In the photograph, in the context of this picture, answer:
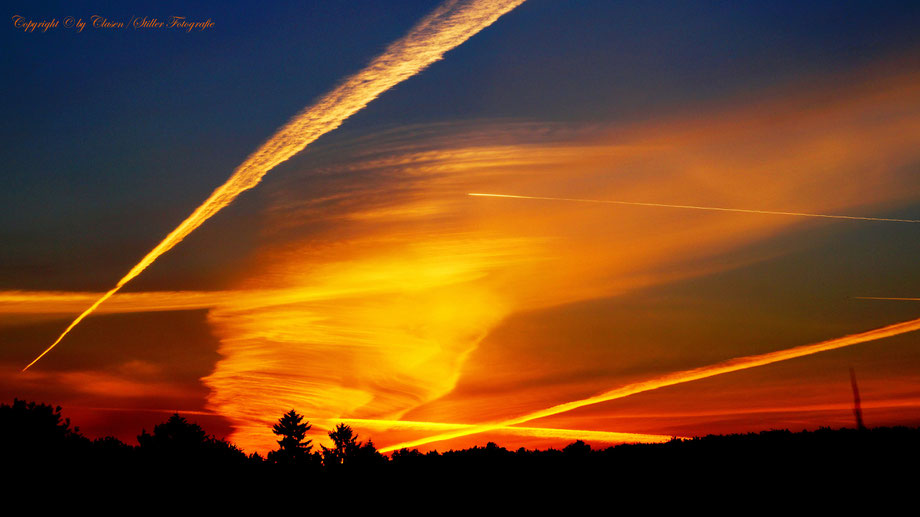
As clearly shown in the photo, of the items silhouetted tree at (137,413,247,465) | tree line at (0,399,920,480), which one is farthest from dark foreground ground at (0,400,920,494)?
silhouetted tree at (137,413,247,465)

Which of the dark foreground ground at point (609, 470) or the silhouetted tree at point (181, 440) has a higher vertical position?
the silhouetted tree at point (181, 440)

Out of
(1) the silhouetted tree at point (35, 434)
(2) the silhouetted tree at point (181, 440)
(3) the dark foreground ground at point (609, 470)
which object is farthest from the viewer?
(2) the silhouetted tree at point (181, 440)

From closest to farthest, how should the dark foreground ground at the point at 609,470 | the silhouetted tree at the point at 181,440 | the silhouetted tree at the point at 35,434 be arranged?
the dark foreground ground at the point at 609,470 → the silhouetted tree at the point at 35,434 → the silhouetted tree at the point at 181,440

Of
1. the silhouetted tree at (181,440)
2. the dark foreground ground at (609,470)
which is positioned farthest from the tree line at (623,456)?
the silhouetted tree at (181,440)

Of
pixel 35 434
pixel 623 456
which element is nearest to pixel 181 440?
pixel 35 434

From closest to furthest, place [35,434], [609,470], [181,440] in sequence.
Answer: [609,470]
[35,434]
[181,440]

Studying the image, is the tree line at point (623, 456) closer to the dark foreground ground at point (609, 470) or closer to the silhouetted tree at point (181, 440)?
the dark foreground ground at point (609, 470)

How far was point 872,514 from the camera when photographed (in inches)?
1116

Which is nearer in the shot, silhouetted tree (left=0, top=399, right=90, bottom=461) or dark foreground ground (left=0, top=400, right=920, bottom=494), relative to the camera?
dark foreground ground (left=0, top=400, right=920, bottom=494)

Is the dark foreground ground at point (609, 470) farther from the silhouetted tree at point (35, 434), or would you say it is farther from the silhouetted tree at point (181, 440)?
the silhouetted tree at point (181, 440)

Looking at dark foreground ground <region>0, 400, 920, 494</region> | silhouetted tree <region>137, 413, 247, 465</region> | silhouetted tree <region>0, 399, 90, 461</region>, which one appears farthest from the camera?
silhouetted tree <region>137, 413, 247, 465</region>

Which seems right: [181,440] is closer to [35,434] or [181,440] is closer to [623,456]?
[35,434]

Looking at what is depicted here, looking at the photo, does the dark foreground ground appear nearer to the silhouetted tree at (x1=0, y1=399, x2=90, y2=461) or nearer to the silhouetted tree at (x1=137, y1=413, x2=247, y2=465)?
the silhouetted tree at (x1=0, y1=399, x2=90, y2=461)

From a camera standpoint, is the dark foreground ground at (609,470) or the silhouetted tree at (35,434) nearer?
the dark foreground ground at (609,470)
